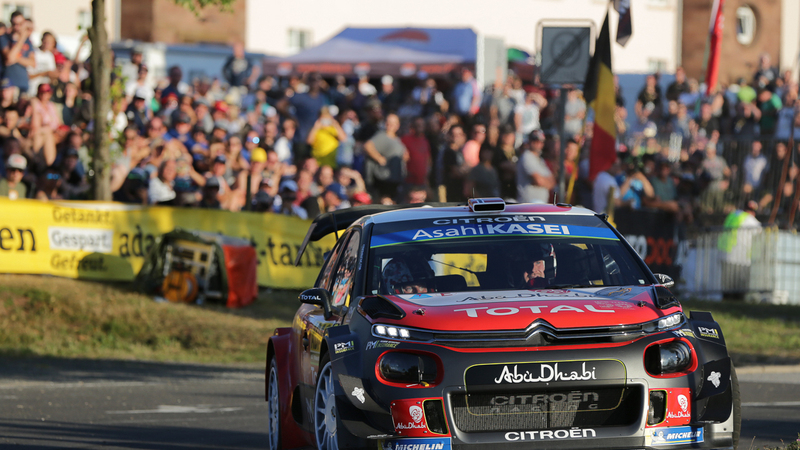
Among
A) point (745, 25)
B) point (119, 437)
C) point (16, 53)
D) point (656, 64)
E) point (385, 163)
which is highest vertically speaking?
point (745, 25)

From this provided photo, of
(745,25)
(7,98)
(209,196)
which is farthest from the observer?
(745,25)

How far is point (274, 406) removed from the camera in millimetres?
8203

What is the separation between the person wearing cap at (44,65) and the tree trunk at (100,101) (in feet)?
10.9

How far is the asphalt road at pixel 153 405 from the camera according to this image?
919cm

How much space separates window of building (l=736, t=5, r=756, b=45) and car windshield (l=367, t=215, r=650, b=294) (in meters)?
49.6

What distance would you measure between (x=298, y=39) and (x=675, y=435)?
121 ft

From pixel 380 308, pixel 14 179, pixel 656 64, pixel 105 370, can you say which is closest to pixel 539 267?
pixel 380 308

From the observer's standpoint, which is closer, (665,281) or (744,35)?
(665,281)

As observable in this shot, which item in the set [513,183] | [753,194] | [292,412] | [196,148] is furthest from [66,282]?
[753,194]

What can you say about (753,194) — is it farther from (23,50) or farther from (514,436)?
(514,436)

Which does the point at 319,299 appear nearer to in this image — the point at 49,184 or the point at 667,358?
the point at 667,358

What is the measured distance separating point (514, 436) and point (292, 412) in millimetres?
2349

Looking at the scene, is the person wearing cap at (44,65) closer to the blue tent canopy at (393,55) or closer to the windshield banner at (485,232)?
the blue tent canopy at (393,55)

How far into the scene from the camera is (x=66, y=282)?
1681cm
